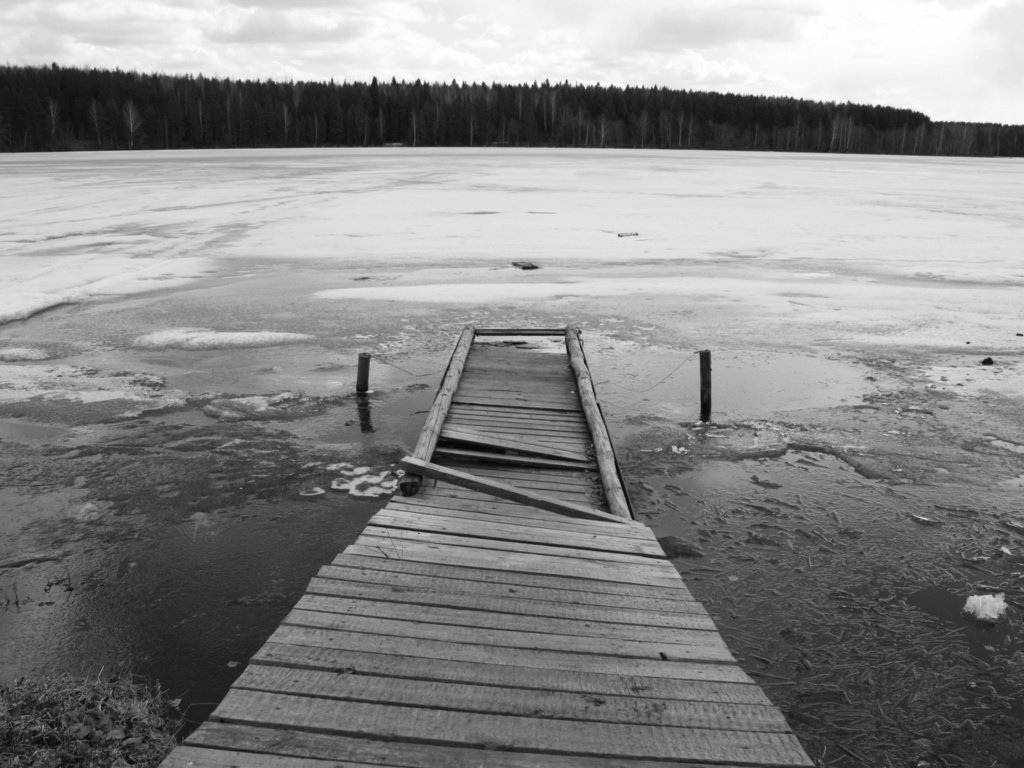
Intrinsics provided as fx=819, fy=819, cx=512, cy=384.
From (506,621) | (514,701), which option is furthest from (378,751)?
(506,621)

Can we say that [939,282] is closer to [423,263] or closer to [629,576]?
[423,263]

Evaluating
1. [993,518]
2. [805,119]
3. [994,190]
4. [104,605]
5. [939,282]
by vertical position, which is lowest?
[104,605]

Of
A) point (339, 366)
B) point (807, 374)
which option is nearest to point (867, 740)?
point (807, 374)

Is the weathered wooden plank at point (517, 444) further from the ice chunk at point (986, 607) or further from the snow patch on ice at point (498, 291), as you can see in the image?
the snow patch on ice at point (498, 291)

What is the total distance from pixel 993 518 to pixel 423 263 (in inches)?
561

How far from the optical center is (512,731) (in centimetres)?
332

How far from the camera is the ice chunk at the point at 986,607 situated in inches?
214

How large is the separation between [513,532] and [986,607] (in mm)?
3203

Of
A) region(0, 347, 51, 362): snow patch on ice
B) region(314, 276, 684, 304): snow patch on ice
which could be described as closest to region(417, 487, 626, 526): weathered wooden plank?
region(0, 347, 51, 362): snow patch on ice

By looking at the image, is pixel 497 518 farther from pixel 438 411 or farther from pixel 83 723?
pixel 83 723

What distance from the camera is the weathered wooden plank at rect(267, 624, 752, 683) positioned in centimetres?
384

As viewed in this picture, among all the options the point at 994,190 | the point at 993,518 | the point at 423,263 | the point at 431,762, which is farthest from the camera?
the point at 994,190

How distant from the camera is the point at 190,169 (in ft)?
178

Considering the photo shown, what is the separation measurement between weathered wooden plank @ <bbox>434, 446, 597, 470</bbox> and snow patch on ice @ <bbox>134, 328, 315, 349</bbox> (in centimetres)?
542
